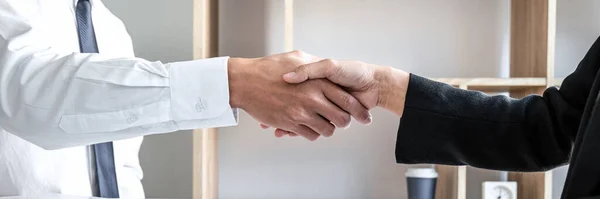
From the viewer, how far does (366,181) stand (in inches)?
85.1

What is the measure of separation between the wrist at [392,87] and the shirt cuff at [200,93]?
31 centimetres

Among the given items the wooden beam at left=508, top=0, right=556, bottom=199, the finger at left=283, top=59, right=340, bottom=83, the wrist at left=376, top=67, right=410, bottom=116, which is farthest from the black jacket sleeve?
the wooden beam at left=508, top=0, right=556, bottom=199

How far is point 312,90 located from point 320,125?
85 mm

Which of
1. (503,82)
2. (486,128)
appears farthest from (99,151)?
(503,82)

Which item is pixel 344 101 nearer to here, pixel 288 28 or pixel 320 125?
pixel 320 125

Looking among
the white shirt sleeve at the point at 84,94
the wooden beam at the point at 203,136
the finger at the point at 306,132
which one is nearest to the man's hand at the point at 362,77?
the finger at the point at 306,132

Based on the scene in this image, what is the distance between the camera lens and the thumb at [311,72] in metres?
1.39

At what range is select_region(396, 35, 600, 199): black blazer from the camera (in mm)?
1132

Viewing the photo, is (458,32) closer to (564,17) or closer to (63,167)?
(564,17)

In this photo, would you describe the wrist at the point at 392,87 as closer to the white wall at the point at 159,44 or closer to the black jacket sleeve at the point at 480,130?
the black jacket sleeve at the point at 480,130

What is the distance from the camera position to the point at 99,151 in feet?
4.61

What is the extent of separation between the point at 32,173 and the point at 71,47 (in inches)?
10.8

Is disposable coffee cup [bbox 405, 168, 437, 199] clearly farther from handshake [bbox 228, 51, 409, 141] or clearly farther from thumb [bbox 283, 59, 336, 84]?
thumb [bbox 283, 59, 336, 84]

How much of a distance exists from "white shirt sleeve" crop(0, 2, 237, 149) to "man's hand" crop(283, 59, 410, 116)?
0.26 m
